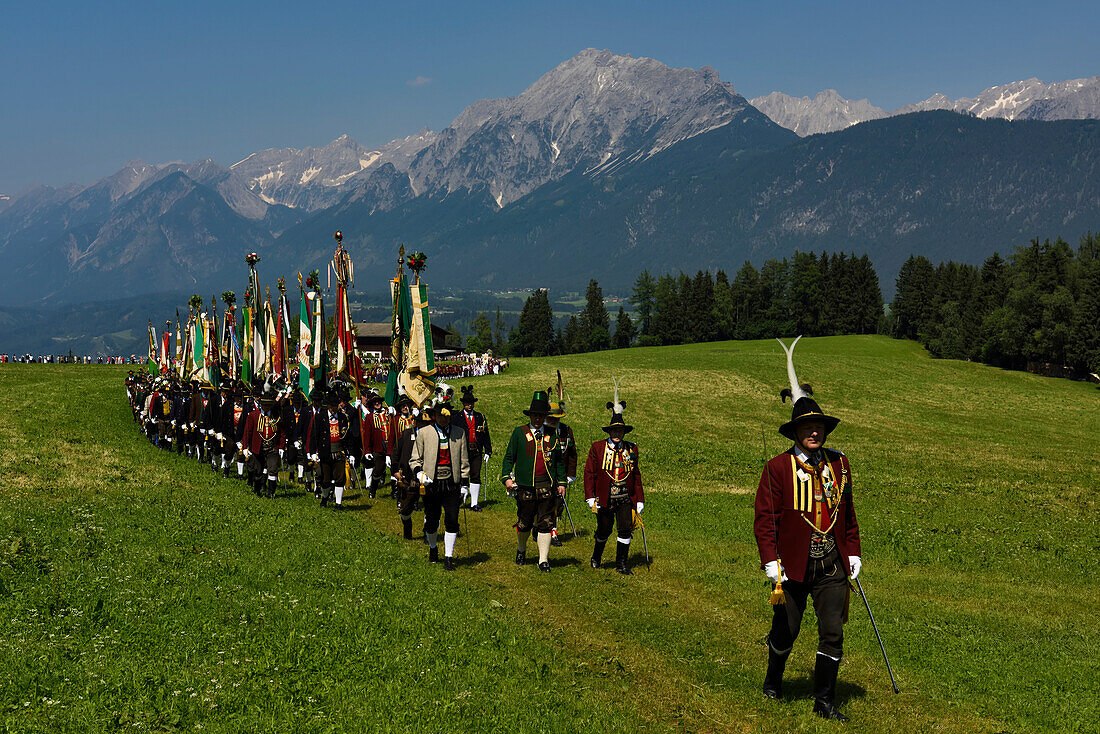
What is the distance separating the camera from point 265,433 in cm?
2353

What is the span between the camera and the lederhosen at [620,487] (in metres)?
15.3

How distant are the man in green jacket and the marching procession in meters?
0.03

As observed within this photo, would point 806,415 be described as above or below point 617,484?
above

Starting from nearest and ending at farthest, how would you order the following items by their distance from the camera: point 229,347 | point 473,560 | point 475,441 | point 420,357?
point 473,560
point 420,357
point 475,441
point 229,347

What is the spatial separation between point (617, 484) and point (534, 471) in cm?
161

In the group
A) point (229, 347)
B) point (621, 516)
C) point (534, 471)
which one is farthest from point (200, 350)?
point (621, 516)

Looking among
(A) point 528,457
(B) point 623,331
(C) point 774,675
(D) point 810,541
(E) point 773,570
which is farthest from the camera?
(B) point 623,331

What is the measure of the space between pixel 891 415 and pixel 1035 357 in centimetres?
5159

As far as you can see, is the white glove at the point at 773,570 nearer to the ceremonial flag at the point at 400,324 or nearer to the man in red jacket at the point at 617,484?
the man in red jacket at the point at 617,484

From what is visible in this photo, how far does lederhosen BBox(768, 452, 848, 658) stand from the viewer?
905cm

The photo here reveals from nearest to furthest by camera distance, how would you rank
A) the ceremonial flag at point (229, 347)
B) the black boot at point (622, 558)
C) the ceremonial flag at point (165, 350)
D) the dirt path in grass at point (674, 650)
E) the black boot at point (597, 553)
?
the dirt path in grass at point (674, 650)
the black boot at point (622, 558)
the black boot at point (597, 553)
the ceremonial flag at point (229, 347)
the ceremonial flag at point (165, 350)

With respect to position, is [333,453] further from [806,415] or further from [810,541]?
[806,415]

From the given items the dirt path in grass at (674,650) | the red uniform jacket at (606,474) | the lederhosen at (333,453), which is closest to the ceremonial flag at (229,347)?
the lederhosen at (333,453)

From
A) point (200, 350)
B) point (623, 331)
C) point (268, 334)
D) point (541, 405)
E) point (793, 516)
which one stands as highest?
point (623, 331)
